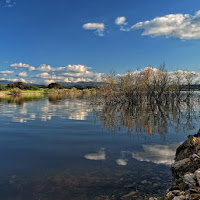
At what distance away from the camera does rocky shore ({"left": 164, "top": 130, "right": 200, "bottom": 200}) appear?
541 cm

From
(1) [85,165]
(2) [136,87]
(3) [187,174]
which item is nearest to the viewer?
(3) [187,174]

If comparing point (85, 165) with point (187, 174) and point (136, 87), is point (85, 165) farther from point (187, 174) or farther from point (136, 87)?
point (136, 87)

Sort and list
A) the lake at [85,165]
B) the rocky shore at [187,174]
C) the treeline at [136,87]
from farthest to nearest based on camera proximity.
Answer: the treeline at [136,87] → the lake at [85,165] → the rocky shore at [187,174]

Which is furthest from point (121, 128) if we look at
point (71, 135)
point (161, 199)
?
point (161, 199)

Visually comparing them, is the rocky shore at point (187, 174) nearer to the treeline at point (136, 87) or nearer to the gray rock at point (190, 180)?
the gray rock at point (190, 180)

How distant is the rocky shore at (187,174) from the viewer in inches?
213

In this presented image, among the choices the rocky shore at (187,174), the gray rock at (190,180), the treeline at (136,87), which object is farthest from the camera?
the treeline at (136,87)

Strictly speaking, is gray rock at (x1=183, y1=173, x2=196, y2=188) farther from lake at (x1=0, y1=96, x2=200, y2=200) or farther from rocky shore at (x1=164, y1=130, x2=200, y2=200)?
lake at (x1=0, y1=96, x2=200, y2=200)

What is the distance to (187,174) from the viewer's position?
6363 mm

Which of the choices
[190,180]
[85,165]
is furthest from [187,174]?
[85,165]

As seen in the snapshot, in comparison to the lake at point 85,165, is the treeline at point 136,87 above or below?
above

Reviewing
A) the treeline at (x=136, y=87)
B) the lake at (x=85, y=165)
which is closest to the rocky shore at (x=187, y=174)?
the lake at (x=85, y=165)

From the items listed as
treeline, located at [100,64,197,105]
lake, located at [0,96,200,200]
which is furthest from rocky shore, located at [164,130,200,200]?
treeline, located at [100,64,197,105]

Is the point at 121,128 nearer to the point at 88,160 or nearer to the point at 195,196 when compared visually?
the point at 88,160
